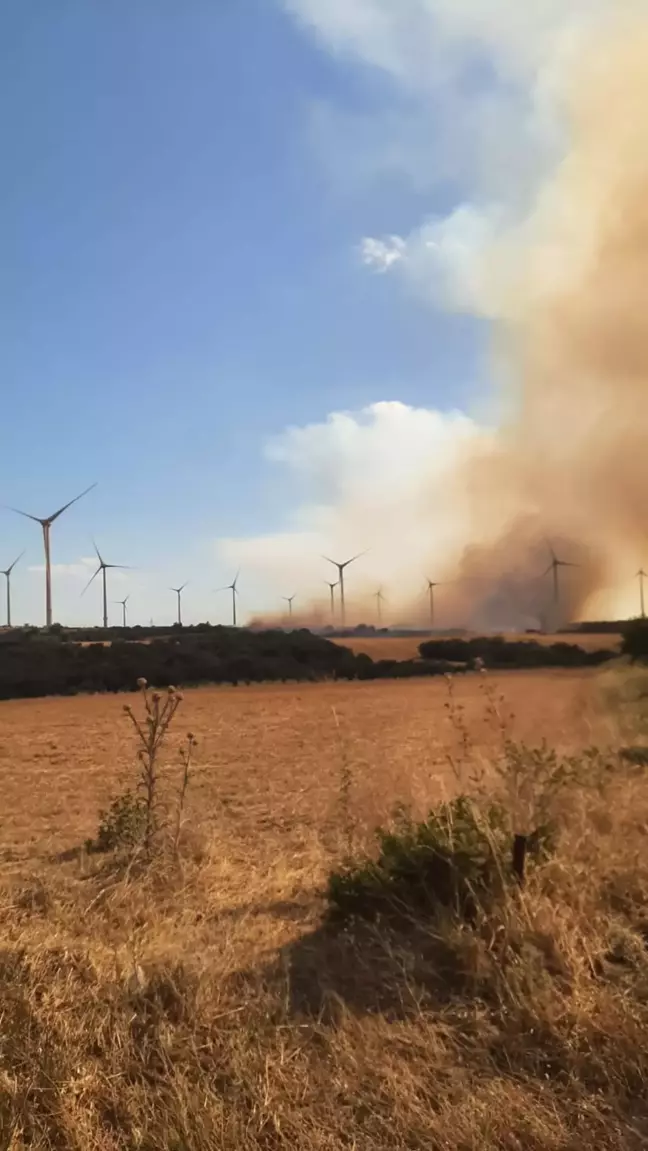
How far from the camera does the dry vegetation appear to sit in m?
4.28

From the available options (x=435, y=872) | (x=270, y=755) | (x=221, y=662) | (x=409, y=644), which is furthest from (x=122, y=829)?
(x=409, y=644)

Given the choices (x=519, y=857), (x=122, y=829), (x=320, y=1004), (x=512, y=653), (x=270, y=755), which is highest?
(x=512, y=653)

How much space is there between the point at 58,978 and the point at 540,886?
3044mm

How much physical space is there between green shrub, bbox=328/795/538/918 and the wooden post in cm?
6

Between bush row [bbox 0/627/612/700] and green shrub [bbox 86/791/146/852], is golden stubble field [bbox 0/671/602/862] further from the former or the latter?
bush row [bbox 0/627/612/700]

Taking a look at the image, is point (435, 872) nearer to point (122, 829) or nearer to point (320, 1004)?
point (320, 1004)

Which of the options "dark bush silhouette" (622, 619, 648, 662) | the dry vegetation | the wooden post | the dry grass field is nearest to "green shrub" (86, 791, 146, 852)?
the dry vegetation

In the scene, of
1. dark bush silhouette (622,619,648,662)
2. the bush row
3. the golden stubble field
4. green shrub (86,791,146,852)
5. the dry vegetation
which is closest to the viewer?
the dry vegetation

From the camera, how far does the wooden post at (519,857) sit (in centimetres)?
641

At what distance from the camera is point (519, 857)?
6465 mm

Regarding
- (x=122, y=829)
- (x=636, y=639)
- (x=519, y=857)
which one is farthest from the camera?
(x=636, y=639)

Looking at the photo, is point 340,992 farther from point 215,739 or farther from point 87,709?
point 87,709

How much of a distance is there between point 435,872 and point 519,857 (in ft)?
1.97

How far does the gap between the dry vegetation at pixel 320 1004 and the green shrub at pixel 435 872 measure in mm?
241
